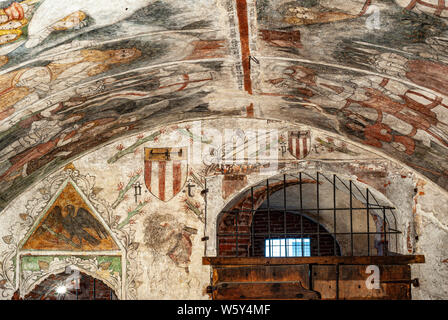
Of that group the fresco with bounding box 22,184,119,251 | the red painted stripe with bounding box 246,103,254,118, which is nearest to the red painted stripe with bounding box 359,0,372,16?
the red painted stripe with bounding box 246,103,254,118

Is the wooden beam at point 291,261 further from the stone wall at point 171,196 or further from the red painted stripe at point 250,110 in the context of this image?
the red painted stripe at point 250,110

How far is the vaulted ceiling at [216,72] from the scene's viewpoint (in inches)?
181

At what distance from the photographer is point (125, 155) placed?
29.9ft

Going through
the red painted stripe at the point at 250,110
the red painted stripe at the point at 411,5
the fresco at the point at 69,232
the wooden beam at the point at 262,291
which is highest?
the red painted stripe at the point at 250,110

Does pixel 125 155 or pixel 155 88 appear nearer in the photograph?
pixel 155 88

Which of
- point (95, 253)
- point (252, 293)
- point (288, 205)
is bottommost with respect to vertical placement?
point (252, 293)

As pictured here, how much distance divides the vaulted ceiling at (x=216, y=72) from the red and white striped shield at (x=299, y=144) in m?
0.28

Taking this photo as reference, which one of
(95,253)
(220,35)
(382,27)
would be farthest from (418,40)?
(95,253)

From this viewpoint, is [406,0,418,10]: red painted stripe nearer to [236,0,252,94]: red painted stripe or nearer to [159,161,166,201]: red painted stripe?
[236,0,252,94]: red painted stripe

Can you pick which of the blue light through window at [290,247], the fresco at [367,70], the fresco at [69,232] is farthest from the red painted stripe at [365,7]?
the blue light through window at [290,247]

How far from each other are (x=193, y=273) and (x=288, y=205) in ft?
15.0

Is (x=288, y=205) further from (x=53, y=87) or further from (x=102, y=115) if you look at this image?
(x=53, y=87)

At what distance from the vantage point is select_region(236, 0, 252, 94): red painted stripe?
4.85 metres

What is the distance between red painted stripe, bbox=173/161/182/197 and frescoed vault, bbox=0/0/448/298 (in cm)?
2
